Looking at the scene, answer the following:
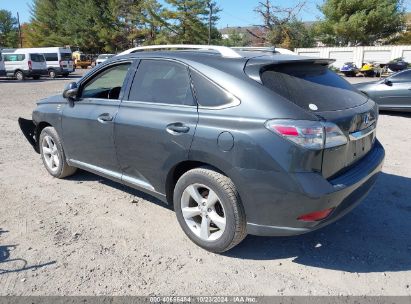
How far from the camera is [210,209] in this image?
3160 millimetres

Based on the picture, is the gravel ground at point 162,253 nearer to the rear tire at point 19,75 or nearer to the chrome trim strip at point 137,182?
the chrome trim strip at point 137,182

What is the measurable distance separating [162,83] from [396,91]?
325 inches

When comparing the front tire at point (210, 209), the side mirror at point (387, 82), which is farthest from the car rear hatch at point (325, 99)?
the side mirror at point (387, 82)

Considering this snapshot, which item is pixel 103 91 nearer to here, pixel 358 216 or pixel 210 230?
pixel 210 230

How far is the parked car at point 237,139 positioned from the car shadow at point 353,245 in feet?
1.50

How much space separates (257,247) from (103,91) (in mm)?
2509

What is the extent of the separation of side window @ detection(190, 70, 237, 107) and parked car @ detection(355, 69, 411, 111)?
7.77m

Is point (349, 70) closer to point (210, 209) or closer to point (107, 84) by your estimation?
point (107, 84)

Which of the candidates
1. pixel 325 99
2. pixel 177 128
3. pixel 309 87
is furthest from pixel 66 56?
pixel 325 99

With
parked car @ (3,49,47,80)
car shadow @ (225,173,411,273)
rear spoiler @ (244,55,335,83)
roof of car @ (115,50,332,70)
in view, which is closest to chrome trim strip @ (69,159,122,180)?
roof of car @ (115,50,332,70)

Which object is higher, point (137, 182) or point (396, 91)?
point (396, 91)

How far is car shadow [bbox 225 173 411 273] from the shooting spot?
312 cm

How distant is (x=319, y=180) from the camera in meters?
2.69

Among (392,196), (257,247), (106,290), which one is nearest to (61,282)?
(106,290)
